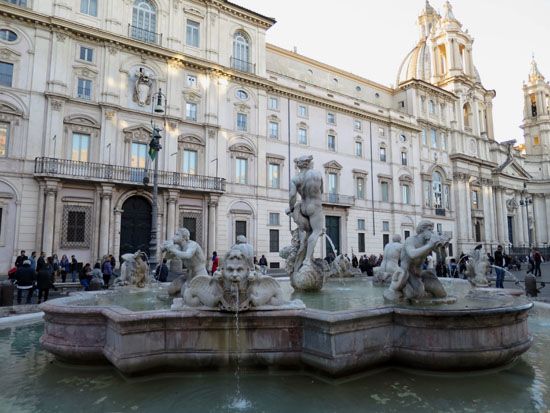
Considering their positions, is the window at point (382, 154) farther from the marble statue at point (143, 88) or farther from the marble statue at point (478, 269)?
the marble statue at point (478, 269)

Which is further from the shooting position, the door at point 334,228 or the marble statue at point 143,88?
the door at point 334,228

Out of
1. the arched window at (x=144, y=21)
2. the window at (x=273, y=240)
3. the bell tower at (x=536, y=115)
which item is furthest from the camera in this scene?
the bell tower at (x=536, y=115)

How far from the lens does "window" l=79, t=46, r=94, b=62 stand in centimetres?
2175

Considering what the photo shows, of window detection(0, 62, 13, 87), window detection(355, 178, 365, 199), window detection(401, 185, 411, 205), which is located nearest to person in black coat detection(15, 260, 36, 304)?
window detection(0, 62, 13, 87)

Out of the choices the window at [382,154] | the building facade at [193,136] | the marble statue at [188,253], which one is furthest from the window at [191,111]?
the marble statue at [188,253]

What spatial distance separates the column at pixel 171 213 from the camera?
22.9m

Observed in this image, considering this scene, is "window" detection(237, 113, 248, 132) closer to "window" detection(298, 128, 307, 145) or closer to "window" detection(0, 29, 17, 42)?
"window" detection(298, 128, 307, 145)

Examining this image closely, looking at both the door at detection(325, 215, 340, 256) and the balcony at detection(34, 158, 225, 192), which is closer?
the balcony at detection(34, 158, 225, 192)

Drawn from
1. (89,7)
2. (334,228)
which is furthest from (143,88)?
(334,228)

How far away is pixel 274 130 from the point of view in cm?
2939

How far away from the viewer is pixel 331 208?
31438 millimetres

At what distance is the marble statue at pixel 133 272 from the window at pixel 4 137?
600 inches

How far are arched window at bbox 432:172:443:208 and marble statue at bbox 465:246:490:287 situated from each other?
3218cm

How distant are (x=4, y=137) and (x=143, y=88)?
775cm
